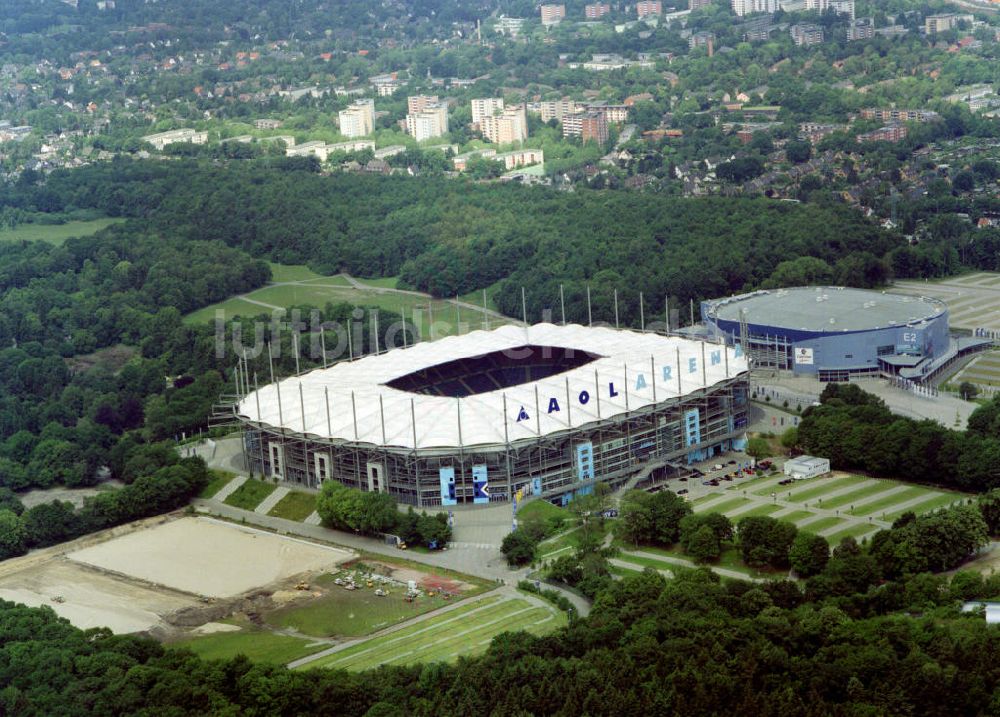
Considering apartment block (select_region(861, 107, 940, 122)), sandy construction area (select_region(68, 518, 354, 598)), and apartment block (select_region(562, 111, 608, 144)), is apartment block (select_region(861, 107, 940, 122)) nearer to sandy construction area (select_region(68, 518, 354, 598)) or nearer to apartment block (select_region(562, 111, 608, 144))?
apartment block (select_region(562, 111, 608, 144))

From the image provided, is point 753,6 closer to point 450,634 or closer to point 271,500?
point 271,500

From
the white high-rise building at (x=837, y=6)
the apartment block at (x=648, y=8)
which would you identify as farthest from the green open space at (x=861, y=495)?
the apartment block at (x=648, y=8)

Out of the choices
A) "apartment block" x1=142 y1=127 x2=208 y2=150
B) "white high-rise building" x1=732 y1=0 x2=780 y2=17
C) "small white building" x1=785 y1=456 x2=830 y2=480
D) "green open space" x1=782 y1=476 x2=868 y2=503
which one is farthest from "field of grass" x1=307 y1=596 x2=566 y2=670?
"white high-rise building" x1=732 y1=0 x2=780 y2=17

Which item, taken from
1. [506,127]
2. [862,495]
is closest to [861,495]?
[862,495]

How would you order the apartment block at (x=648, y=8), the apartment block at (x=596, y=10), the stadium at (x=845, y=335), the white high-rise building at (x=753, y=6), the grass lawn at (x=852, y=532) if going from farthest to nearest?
the apartment block at (x=596, y=10)
the apartment block at (x=648, y=8)
the white high-rise building at (x=753, y=6)
the stadium at (x=845, y=335)
the grass lawn at (x=852, y=532)

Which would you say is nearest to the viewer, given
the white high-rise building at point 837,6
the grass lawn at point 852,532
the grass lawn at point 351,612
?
the grass lawn at point 351,612

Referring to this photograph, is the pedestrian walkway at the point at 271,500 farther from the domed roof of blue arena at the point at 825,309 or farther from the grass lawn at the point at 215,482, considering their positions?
the domed roof of blue arena at the point at 825,309
